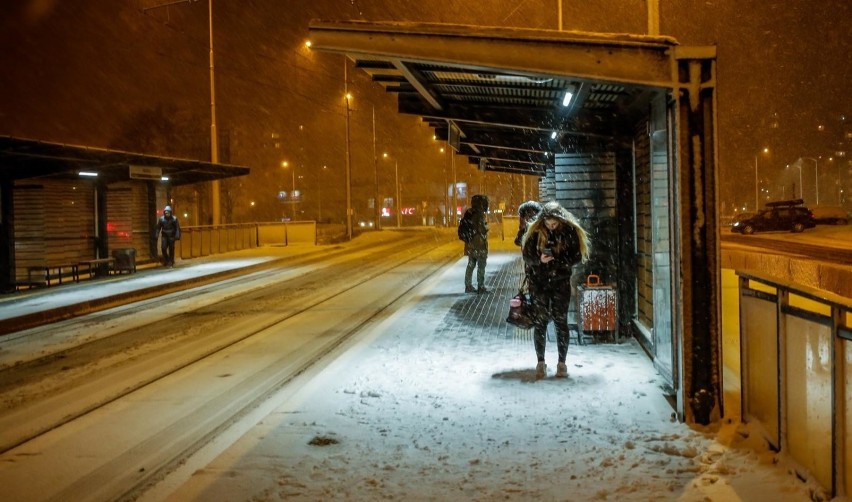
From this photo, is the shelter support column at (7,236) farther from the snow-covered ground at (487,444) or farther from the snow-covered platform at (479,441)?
the snow-covered ground at (487,444)

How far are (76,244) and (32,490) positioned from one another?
18.0 meters

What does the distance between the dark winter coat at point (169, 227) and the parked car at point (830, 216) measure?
162ft

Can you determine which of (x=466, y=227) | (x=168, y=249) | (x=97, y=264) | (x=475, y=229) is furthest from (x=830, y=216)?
(x=97, y=264)

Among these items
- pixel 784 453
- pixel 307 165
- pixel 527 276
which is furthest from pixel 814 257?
pixel 307 165

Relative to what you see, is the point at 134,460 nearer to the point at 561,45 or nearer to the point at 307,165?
the point at 561,45

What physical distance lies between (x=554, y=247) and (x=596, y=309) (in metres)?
2.31

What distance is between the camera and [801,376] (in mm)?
4484

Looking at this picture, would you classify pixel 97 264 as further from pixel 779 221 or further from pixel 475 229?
pixel 779 221

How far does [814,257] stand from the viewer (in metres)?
26.2

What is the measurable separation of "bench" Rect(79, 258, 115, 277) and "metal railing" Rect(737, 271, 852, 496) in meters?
19.2

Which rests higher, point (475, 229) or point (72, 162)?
point (72, 162)

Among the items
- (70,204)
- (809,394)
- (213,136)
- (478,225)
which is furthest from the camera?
(213,136)

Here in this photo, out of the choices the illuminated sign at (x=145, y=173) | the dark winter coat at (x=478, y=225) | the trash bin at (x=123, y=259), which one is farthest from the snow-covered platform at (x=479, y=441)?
the trash bin at (x=123, y=259)

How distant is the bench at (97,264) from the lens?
20867 millimetres
